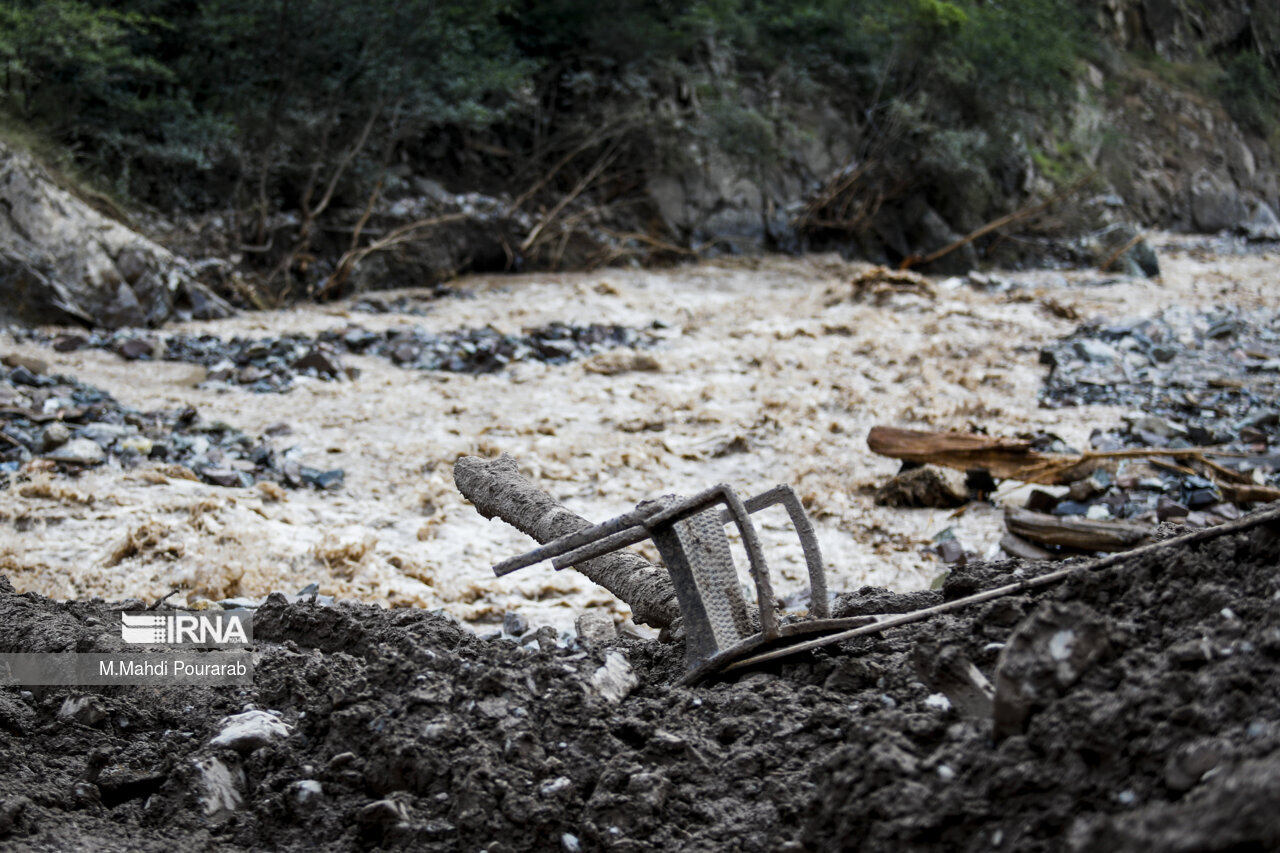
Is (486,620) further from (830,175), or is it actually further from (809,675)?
(830,175)

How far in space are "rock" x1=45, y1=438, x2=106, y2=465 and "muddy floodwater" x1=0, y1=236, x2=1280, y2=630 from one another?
12 centimetres

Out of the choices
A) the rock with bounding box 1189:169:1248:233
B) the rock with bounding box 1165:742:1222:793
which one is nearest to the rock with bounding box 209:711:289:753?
the rock with bounding box 1165:742:1222:793

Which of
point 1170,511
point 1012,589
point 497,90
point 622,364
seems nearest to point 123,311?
point 622,364

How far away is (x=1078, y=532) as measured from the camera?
130 inches

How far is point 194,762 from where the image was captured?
1.54 m

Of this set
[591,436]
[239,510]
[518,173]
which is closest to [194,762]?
[239,510]

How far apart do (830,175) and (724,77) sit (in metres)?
1.98

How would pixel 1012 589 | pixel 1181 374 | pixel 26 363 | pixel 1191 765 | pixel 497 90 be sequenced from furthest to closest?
1. pixel 497 90
2. pixel 1181 374
3. pixel 26 363
4. pixel 1012 589
5. pixel 1191 765

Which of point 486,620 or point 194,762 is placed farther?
point 486,620

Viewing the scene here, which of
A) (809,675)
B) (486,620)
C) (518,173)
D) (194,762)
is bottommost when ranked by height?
(486,620)

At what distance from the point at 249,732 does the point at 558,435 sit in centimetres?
337

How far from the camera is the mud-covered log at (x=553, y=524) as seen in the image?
1.96 metres

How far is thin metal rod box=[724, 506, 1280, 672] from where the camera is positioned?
1507 millimetres

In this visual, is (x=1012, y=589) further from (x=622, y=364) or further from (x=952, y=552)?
(x=622, y=364)
